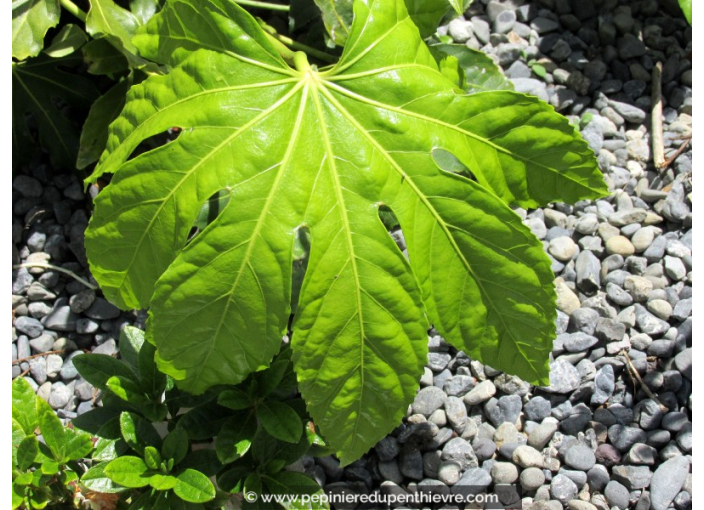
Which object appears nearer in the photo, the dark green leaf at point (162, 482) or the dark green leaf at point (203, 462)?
the dark green leaf at point (162, 482)

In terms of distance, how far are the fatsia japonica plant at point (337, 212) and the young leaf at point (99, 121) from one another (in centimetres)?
54

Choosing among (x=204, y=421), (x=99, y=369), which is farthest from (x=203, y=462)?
(x=99, y=369)

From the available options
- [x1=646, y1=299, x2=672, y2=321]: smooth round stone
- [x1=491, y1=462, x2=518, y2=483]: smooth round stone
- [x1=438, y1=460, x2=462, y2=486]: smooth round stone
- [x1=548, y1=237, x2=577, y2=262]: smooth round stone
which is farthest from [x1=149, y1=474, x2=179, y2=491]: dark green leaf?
[x1=646, y1=299, x2=672, y2=321]: smooth round stone

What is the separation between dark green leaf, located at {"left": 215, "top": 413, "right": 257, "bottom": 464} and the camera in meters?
1.54

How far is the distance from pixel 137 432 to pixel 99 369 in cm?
18

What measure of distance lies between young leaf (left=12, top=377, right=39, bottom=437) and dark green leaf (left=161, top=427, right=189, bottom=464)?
0.31 metres

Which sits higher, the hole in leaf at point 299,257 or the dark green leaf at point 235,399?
the hole in leaf at point 299,257

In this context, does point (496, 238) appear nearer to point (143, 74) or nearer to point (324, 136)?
point (324, 136)

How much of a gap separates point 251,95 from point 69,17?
106cm

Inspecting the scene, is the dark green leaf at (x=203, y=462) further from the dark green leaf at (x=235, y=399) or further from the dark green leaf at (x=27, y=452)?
the dark green leaf at (x=27, y=452)

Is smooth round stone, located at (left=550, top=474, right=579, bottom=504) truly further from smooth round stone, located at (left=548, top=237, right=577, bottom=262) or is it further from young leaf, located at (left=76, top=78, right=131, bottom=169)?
young leaf, located at (left=76, top=78, right=131, bottom=169)

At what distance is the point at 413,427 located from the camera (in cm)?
188

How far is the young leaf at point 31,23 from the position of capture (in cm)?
178

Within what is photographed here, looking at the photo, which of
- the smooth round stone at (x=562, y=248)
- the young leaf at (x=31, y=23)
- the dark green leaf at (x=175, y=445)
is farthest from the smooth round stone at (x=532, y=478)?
the young leaf at (x=31, y=23)
